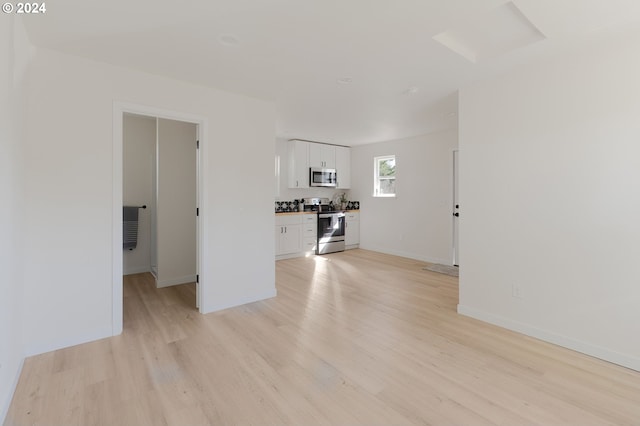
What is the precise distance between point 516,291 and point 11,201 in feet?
13.1

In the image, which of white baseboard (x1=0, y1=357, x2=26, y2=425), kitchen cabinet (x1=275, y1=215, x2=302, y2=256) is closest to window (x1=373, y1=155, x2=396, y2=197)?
kitchen cabinet (x1=275, y1=215, x2=302, y2=256)

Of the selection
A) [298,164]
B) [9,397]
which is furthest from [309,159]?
[9,397]

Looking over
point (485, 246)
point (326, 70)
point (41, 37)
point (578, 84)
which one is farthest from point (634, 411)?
point (41, 37)

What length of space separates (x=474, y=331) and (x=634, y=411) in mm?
→ 1147

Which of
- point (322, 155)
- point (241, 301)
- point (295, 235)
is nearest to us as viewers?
point (241, 301)

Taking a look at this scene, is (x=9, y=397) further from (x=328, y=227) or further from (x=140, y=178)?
(x=328, y=227)

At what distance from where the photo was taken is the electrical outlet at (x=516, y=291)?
2.86 meters

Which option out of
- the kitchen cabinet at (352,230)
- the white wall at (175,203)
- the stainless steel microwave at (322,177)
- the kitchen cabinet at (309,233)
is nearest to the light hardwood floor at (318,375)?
the white wall at (175,203)

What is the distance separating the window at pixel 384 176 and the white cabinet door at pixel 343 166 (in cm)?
73

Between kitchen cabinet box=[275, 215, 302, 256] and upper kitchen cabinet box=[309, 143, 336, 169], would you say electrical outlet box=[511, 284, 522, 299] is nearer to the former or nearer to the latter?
kitchen cabinet box=[275, 215, 302, 256]

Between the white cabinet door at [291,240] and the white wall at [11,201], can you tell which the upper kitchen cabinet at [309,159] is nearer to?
the white cabinet door at [291,240]

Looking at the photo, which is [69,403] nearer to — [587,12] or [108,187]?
[108,187]

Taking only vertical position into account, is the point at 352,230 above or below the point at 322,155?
below

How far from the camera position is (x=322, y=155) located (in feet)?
22.2
